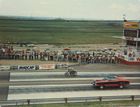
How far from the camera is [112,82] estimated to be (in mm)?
10844

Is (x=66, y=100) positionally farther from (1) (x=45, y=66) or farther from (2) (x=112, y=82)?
(2) (x=112, y=82)

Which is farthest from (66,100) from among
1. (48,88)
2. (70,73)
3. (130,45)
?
(130,45)

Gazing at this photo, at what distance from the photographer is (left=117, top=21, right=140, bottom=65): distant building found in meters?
10.9

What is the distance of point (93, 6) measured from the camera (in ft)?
35.2

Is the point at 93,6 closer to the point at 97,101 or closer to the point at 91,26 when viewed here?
the point at 91,26

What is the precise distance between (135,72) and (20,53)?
347cm

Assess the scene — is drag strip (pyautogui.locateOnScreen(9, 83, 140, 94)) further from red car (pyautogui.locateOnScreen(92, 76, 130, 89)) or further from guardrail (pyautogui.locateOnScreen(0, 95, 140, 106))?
guardrail (pyautogui.locateOnScreen(0, 95, 140, 106))

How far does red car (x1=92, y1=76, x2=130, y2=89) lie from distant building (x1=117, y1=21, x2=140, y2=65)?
1.84 ft

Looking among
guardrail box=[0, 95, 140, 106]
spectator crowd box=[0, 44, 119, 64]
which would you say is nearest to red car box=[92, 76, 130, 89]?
guardrail box=[0, 95, 140, 106]

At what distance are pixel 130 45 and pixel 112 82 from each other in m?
1.20

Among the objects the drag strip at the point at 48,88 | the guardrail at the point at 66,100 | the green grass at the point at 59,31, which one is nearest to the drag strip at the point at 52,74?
the drag strip at the point at 48,88

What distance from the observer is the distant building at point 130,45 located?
1085 centimetres

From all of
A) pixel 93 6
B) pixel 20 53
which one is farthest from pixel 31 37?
pixel 93 6

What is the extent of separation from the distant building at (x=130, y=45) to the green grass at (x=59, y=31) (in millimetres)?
209
